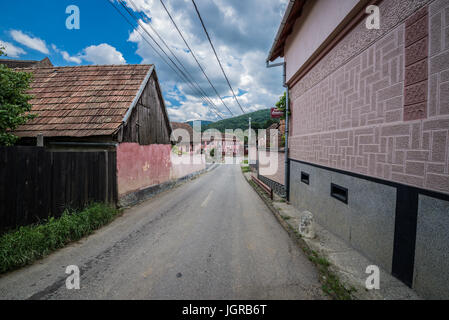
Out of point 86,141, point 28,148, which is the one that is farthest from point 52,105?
point 28,148

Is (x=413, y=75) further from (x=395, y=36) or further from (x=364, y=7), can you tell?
(x=364, y=7)

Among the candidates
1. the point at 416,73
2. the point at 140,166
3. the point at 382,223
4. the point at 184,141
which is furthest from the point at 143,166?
the point at 184,141

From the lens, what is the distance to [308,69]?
6.38 metres

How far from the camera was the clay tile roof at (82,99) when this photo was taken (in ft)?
22.1

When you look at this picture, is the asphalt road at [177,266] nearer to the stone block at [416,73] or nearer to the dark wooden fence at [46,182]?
the dark wooden fence at [46,182]

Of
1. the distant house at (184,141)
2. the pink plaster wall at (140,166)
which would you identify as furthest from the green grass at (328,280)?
the distant house at (184,141)

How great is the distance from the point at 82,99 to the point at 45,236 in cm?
615

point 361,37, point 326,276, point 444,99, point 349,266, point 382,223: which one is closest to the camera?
point 444,99

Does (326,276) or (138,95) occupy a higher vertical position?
(138,95)

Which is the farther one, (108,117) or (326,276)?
(108,117)

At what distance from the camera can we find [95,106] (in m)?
7.43

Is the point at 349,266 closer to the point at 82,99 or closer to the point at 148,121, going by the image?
the point at 148,121

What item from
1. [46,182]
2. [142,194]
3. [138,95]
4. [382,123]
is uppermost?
[138,95]

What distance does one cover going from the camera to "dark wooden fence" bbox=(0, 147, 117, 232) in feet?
12.7
